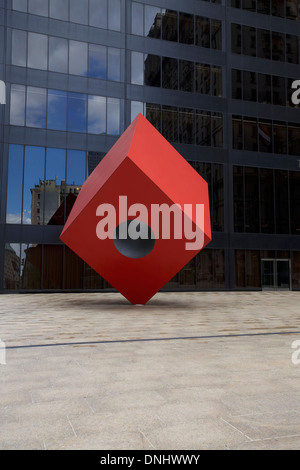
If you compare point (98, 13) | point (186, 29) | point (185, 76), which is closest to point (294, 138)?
point (185, 76)

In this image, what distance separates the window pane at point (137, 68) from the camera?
2530 centimetres

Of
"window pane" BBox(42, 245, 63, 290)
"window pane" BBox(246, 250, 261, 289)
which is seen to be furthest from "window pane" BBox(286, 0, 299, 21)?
"window pane" BBox(42, 245, 63, 290)

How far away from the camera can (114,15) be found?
985 inches

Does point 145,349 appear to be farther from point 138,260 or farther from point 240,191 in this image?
point 240,191

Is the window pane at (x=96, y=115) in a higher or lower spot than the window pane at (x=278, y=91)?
lower

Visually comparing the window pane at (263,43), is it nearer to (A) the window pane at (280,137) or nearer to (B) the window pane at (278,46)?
(B) the window pane at (278,46)

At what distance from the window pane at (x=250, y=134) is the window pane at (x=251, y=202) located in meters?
1.55

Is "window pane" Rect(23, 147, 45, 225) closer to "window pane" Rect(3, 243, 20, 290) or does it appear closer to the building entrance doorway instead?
"window pane" Rect(3, 243, 20, 290)

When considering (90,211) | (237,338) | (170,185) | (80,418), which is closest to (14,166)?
(90,211)

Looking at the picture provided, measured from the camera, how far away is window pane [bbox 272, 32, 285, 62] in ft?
91.9

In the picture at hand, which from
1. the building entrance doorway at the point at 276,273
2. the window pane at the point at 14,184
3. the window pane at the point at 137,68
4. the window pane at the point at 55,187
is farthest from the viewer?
the building entrance doorway at the point at 276,273

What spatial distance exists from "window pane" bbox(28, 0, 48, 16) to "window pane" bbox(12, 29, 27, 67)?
1.47 m

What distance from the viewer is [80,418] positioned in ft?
11.0

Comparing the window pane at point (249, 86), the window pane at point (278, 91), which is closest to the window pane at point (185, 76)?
the window pane at point (249, 86)
